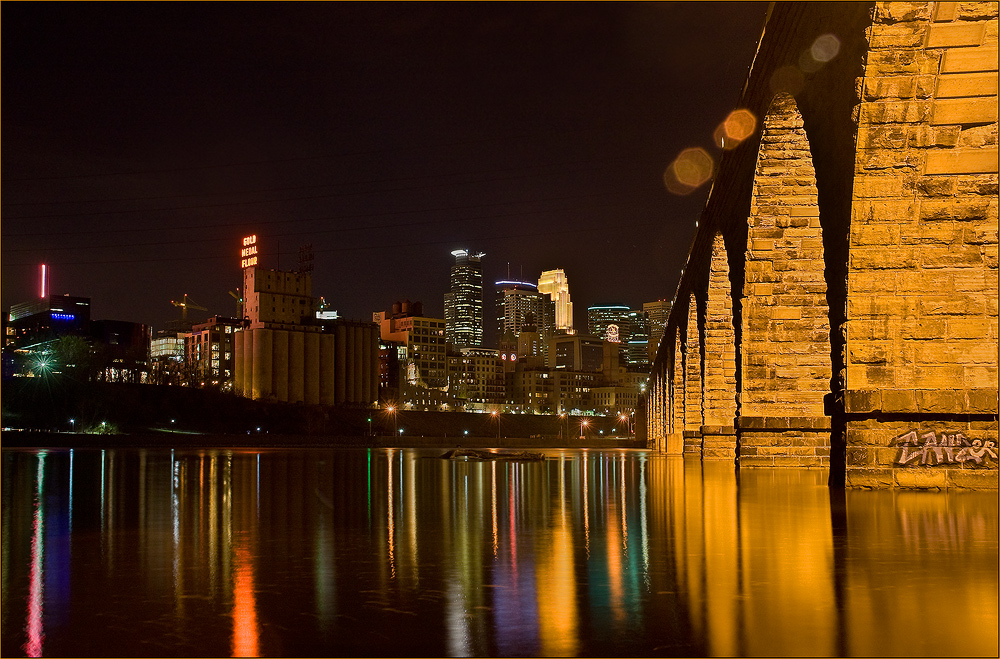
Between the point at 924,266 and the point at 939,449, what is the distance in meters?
2.43

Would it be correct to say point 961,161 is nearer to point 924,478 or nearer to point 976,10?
point 976,10

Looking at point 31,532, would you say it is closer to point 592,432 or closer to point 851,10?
point 851,10

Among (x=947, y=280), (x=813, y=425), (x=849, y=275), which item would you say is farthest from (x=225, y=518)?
(x=813, y=425)

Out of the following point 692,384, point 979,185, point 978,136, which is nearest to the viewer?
point 978,136

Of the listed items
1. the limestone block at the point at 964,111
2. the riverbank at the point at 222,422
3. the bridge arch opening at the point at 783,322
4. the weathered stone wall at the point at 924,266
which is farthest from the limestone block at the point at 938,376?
the riverbank at the point at 222,422

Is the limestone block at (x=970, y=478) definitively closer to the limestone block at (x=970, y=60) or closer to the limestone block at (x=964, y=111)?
the limestone block at (x=964, y=111)

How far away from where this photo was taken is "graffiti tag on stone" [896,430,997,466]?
13562 millimetres

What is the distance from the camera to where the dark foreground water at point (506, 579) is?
460 cm

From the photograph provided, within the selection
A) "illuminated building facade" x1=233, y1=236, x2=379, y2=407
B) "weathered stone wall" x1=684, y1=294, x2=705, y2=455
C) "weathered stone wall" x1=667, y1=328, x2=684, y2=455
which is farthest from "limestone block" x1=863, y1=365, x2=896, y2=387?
"illuminated building facade" x1=233, y1=236, x2=379, y2=407

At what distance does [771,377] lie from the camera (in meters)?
23.9

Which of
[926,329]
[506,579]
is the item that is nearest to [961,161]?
[926,329]

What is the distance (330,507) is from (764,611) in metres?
8.09

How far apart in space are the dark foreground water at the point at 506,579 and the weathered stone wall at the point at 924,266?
141 centimetres

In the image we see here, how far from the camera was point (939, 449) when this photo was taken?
13.6m
